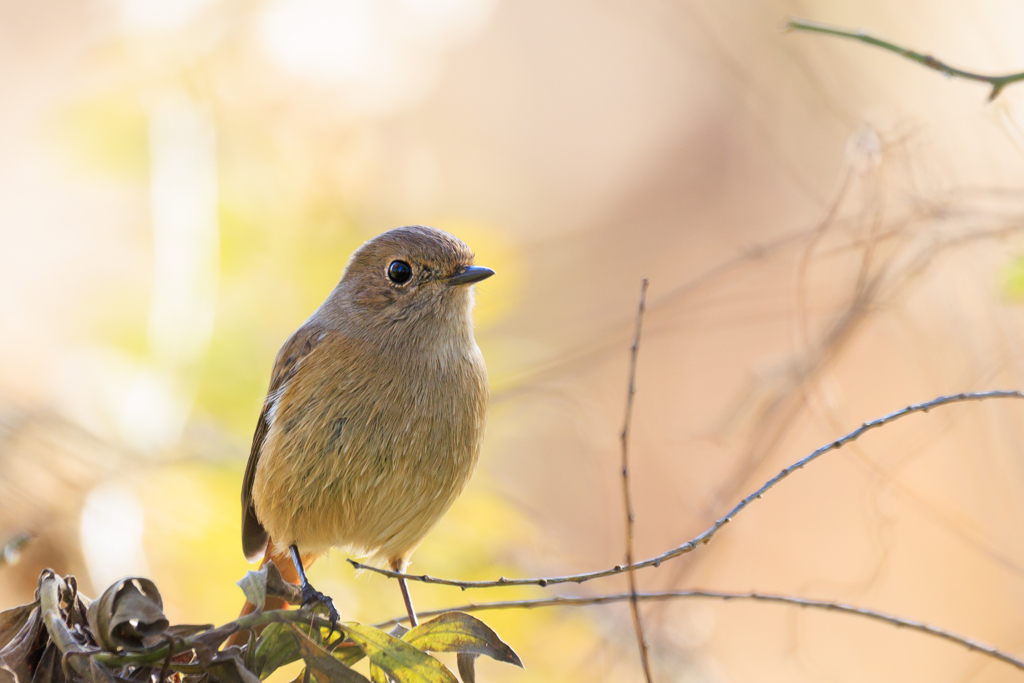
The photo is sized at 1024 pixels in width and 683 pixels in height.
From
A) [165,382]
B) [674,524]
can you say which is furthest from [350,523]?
[674,524]

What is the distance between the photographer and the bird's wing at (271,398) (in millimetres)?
3033

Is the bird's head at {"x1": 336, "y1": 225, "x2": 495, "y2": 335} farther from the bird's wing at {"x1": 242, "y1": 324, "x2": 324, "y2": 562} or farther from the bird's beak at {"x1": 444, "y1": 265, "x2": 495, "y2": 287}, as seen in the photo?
the bird's wing at {"x1": 242, "y1": 324, "x2": 324, "y2": 562}

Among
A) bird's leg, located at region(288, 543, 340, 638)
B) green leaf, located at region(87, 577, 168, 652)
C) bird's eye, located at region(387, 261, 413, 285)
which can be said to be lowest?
green leaf, located at region(87, 577, 168, 652)

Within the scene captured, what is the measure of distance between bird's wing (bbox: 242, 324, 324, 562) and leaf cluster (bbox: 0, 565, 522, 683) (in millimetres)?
1254

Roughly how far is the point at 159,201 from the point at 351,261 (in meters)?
1.10

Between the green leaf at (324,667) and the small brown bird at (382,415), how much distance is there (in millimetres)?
660

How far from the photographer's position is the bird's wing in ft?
9.95

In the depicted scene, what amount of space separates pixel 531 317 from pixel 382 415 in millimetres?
4005

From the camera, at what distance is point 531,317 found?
6539mm

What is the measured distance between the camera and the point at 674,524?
20.5 ft

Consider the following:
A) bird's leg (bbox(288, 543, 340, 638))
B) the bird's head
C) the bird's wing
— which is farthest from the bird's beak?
bird's leg (bbox(288, 543, 340, 638))

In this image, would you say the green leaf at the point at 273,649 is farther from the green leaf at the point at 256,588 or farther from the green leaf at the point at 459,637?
the green leaf at the point at 459,637

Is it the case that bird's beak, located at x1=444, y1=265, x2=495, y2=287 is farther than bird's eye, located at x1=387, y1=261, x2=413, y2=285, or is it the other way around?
bird's eye, located at x1=387, y1=261, x2=413, y2=285

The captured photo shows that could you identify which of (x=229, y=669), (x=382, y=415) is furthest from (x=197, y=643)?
(x=382, y=415)
